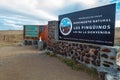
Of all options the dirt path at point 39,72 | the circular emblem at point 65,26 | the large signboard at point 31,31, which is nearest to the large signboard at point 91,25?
the circular emblem at point 65,26

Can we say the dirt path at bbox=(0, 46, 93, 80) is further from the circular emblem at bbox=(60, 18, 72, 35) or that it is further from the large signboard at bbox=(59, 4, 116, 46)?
the circular emblem at bbox=(60, 18, 72, 35)

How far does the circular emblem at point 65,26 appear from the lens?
9.11 meters

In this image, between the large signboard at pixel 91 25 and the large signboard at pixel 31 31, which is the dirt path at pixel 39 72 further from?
the large signboard at pixel 31 31

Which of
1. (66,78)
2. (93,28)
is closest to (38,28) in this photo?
(93,28)

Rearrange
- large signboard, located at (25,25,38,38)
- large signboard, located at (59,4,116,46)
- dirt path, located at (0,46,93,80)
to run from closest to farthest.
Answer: dirt path, located at (0,46,93,80)
large signboard, located at (59,4,116,46)
large signboard, located at (25,25,38,38)

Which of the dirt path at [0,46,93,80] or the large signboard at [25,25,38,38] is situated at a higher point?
the large signboard at [25,25,38,38]

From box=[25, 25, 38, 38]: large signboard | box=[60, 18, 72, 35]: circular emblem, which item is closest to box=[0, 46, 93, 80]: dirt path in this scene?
box=[60, 18, 72, 35]: circular emblem

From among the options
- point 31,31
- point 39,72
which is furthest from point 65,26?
point 31,31

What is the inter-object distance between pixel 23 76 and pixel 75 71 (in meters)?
2.30

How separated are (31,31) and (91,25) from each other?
11026 mm

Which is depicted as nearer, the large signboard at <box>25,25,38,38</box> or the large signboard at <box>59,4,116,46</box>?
the large signboard at <box>59,4,116,46</box>

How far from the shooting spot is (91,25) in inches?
295

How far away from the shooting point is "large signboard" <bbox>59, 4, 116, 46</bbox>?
6.52 metres

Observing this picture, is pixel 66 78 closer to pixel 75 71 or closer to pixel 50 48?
pixel 75 71
